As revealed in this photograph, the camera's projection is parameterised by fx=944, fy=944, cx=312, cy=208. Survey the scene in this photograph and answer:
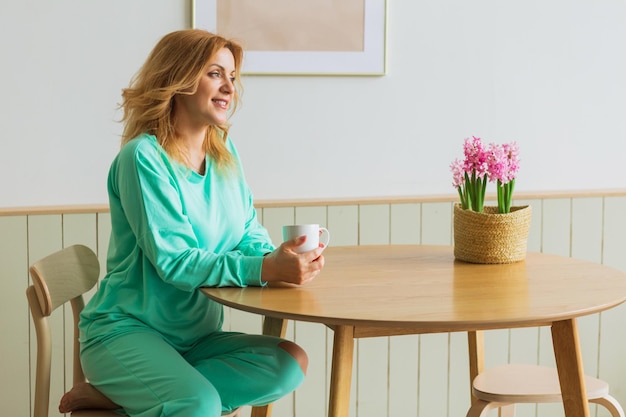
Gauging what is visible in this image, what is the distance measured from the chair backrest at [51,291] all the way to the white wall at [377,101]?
58 cm

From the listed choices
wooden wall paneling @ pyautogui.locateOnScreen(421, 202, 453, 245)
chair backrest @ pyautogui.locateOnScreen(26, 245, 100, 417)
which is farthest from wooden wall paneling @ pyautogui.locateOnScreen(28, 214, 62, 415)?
wooden wall paneling @ pyautogui.locateOnScreen(421, 202, 453, 245)

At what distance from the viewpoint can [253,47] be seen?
2.90 metres

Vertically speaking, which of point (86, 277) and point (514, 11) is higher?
point (514, 11)

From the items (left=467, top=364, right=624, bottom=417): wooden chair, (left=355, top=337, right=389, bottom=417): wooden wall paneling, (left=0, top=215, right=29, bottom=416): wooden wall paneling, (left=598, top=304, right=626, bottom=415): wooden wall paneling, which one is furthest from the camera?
(left=598, top=304, right=626, bottom=415): wooden wall paneling

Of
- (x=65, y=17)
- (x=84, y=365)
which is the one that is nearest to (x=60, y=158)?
(x=65, y=17)

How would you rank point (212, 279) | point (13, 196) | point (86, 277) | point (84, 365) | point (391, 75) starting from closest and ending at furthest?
1. point (212, 279)
2. point (84, 365)
3. point (86, 277)
4. point (13, 196)
5. point (391, 75)

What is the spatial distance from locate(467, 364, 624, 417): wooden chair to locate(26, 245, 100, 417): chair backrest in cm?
96

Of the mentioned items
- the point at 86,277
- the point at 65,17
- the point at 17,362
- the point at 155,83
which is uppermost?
the point at 65,17

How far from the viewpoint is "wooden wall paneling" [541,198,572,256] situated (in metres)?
3.20

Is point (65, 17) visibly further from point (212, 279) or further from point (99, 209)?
point (212, 279)

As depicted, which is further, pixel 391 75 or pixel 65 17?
pixel 391 75

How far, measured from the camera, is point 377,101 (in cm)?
305

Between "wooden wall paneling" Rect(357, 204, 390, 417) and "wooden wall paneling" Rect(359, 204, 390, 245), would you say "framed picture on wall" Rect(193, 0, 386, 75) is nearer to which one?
"wooden wall paneling" Rect(359, 204, 390, 245)

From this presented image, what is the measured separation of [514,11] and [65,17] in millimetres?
1451
